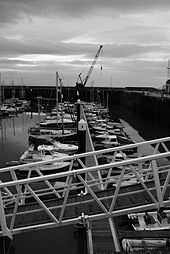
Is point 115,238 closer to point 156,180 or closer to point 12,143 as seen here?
point 156,180

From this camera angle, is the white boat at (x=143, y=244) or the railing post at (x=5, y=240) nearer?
the railing post at (x=5, y=240)

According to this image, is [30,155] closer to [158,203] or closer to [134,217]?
[134,217]

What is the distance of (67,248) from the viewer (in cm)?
1156

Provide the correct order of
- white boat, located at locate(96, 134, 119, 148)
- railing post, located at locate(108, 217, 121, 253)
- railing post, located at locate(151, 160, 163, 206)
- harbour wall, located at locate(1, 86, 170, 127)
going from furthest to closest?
harbour wall, located at locate(1, 86, 170, 127)
white boat, located at locate(96, 134, 119, 148)
railing post, located at locate(108, 217, 121, 253)
railing post, located at locate(151, 160, 163, 206)

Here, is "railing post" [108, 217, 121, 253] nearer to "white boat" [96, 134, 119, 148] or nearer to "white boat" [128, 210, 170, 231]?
"white boat" [128, 210, 170, 231]

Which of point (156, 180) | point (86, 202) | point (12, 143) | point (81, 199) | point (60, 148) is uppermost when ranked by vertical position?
point (156, 180)

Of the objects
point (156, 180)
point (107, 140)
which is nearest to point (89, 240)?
point (156, 180)

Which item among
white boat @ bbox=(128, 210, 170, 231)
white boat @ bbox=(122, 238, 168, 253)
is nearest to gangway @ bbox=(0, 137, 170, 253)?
white boat @ bbox=(122, 238, 168, 253)

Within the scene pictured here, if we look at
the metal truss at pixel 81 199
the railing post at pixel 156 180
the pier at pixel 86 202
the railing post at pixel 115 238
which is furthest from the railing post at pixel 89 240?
the railing post at pixel 156 180

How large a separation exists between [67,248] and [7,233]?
13.6 feet

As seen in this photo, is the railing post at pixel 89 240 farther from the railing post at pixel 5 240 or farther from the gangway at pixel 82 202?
the railing post at pixel 5 240

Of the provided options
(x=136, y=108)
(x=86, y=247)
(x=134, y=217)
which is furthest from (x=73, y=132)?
(x=136, y=108)

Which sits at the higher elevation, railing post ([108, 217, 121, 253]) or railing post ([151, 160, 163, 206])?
railing post ([151, 160, 163, 206])

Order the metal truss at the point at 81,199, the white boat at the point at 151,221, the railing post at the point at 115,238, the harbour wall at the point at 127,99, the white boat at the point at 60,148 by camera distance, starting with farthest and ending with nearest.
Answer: the harbour wall at the point at 127,99 < the white boat at the point at 60,148 < the white boat at the point at 151,221 < the railing post at the point at 115,238 < the metal truss at the point at 81,199
